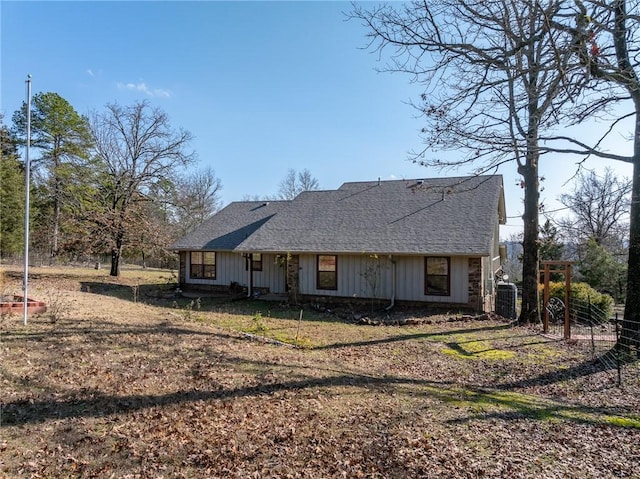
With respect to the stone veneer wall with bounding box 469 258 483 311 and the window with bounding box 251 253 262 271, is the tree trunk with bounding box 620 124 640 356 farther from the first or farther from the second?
the window with bounding box 251 253 262 271

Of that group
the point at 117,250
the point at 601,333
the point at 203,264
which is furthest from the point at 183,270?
the point at 601,333

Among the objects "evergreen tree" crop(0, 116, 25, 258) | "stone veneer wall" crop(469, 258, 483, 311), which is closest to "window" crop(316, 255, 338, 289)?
"stone veneer wall" crop(469, 258, 483, 311)

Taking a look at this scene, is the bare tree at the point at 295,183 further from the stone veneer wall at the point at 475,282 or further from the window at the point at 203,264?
the stone veneer wall at the point at 475,282

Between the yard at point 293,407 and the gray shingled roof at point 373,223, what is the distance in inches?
221

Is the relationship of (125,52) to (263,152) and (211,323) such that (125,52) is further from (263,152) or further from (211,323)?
(263,152)

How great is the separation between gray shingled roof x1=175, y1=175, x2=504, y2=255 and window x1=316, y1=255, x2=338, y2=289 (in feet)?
2.38

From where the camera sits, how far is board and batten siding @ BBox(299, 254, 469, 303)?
14.7 meters

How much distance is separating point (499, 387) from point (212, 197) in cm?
4324

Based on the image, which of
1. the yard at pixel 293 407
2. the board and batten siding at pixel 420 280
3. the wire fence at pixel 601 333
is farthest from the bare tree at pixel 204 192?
the wire fence at pixel 601 333

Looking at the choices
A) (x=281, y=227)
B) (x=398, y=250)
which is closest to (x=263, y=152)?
(x=281, y=227)

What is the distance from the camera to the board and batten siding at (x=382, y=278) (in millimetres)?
14662

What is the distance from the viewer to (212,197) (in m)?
46.6

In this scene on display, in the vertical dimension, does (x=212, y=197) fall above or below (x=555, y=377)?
above

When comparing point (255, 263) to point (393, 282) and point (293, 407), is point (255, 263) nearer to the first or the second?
point (393, 282)
